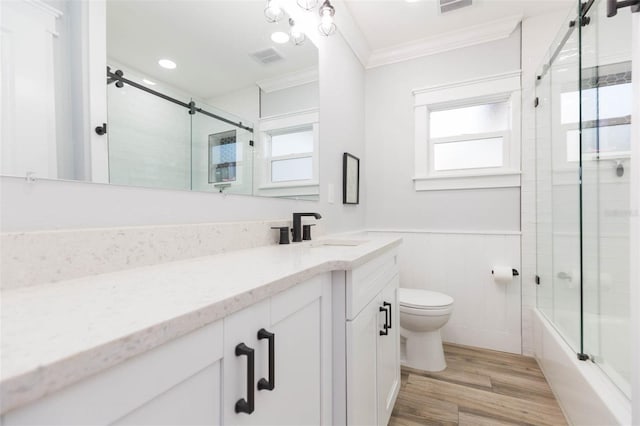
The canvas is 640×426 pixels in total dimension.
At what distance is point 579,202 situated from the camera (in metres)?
1.65

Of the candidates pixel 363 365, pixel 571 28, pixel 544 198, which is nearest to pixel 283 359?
pixel 363 365

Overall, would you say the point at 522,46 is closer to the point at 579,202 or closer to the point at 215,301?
the point at 579,202

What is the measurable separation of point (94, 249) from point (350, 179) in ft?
6.07

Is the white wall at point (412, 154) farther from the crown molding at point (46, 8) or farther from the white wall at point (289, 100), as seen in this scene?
the crown molding at point (46, 8)

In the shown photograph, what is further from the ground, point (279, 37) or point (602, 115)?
point (279, 37)

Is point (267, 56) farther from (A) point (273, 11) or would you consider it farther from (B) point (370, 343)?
(B) point (370, 343)

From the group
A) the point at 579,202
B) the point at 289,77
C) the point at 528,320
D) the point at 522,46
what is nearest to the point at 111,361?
the point at 289,77

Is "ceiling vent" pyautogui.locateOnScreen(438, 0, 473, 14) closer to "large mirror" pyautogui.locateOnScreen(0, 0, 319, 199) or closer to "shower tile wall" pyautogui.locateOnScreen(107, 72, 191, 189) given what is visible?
"large mirror" pyautogui.locateOnScreen(0, 0, 319, 199)

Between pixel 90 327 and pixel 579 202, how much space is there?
2.17m

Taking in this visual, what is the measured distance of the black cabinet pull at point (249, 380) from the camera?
544mm

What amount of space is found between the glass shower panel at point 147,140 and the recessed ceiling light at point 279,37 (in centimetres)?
75

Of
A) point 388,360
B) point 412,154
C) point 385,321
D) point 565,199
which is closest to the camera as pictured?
point 385,321

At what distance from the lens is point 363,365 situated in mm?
1064

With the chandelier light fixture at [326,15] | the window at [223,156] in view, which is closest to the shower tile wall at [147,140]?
→ the window at [223,156]
